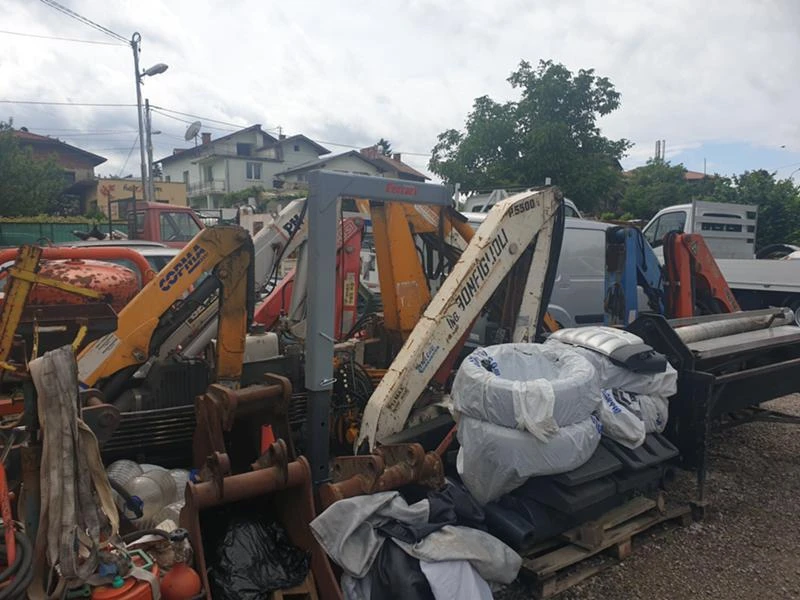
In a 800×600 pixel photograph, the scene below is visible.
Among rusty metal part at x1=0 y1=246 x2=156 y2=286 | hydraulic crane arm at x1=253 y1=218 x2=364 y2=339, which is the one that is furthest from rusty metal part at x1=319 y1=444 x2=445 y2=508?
rusty metal part at x1=0 y1=246 x2=156 y2=286

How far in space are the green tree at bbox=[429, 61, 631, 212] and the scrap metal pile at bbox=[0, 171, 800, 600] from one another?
587 inches

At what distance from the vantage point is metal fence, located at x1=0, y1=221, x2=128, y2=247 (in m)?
18.7

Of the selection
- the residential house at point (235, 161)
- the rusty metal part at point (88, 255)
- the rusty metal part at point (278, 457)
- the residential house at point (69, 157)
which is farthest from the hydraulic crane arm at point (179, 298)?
the residential house at point (235, 161)

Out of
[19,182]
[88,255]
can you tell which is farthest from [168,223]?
[19,182]

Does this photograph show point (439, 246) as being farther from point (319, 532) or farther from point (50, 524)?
point (50, 524)

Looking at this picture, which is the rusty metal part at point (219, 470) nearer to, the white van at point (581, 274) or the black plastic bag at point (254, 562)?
the black plastic bag at point (254, 562)

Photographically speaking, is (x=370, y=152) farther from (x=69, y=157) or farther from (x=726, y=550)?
(x=726, y=550)

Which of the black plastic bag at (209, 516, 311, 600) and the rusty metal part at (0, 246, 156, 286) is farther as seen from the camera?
the rusty metal part at (0, 246, 156, 286)

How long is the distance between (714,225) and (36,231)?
19.8m

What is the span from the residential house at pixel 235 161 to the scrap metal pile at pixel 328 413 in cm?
4208

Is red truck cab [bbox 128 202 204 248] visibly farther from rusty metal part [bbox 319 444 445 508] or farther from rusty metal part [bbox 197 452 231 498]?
rusty metal part [bbox 197 452 231 498]

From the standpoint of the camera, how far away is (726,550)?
3.61 m

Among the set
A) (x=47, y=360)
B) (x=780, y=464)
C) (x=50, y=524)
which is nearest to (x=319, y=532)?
(x=50, y=524)

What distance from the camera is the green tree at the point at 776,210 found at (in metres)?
18.2
